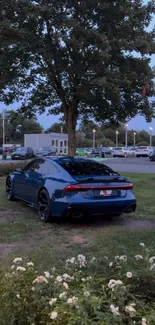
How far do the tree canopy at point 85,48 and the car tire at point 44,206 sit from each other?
4534mm

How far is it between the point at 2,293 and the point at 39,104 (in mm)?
13028

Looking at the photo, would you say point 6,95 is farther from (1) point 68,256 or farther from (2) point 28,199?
(1) point 68,256

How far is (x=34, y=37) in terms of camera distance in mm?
11688

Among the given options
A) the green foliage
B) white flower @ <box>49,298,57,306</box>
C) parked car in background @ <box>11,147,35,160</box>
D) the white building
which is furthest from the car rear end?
the green foliage

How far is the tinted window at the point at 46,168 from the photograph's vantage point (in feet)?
24.7

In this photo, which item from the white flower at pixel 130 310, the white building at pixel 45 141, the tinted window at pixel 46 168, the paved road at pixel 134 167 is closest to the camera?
the white flower at pixel 130 310

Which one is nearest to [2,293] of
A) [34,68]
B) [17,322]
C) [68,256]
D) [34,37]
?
[17,322]

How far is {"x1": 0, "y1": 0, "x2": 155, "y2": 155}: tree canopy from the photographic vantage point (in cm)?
1137

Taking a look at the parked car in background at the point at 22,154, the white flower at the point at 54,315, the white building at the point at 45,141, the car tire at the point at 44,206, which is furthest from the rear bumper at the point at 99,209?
the white building at the point at 45,141

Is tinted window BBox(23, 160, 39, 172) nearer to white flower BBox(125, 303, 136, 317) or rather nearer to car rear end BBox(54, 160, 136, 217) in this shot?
car rear end BBox(54, 160, 136, 217)

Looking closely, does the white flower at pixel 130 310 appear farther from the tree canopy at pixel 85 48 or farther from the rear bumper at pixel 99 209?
the tree canopy at pixel 85 48

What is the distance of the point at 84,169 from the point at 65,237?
1729mm

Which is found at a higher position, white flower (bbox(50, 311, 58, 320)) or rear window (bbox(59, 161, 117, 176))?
rear window (bbox(59, 161, 117, 176))

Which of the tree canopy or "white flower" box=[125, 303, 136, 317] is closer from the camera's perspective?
"white flower" box=[125, 303, 136, 317]
